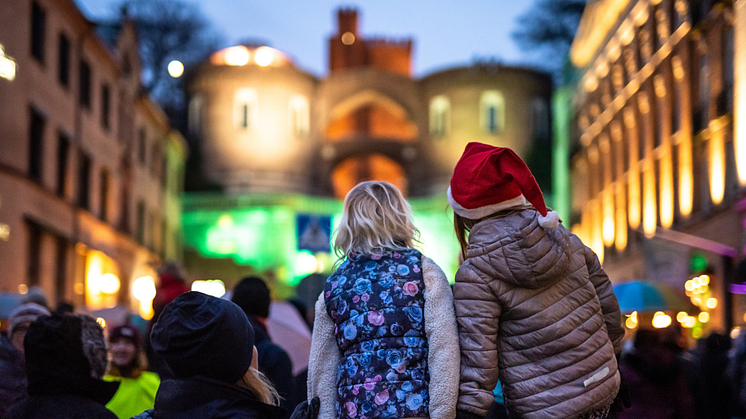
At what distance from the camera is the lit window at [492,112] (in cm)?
6106

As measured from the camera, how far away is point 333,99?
63.0 meters

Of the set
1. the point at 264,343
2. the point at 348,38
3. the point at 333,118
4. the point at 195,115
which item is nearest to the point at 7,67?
the point at 264,343

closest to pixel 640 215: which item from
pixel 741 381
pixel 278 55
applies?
pixel 741 381

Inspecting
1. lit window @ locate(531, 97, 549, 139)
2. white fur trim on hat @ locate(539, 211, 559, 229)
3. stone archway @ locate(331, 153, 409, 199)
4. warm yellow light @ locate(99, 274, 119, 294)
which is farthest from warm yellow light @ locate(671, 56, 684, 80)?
stone archway @ locate(331, 153, 409, 199)

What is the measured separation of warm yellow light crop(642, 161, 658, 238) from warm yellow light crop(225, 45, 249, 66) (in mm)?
36240

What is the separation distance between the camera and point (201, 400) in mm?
3814

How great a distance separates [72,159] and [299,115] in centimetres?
3525

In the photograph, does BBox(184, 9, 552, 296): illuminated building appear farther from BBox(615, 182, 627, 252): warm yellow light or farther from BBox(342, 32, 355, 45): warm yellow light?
BBox(615, 182, 627, 252): warm yellow light

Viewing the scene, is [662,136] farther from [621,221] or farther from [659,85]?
[621,221]

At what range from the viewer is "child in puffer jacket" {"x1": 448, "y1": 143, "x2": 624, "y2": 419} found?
4148mm

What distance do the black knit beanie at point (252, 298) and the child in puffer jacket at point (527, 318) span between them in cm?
263

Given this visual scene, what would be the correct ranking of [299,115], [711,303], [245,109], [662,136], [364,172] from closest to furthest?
[711,303] → [662,136] → [245,109] → [299,115] → [364,172]

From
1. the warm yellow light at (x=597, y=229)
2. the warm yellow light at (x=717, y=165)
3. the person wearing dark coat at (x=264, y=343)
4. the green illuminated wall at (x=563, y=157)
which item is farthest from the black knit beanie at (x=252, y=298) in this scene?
the green illuminated wall at (x=563, y=157)

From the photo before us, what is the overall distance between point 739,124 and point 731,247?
299cm
